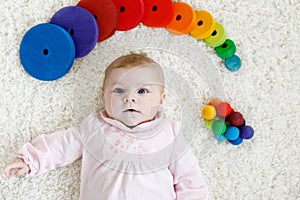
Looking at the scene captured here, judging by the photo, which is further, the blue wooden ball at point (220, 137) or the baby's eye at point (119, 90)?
the blue wooden ball at point (220, 137)

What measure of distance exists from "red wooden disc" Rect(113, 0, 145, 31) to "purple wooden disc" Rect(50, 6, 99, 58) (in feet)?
0.27

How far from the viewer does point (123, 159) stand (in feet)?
3.49

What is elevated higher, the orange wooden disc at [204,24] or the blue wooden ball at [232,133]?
the orange wooden disc at [204,24]

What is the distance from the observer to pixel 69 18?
1.08m

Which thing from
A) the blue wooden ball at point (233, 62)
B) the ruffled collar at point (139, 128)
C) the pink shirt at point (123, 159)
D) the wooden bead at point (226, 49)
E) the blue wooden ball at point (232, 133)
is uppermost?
the wooden bead at point (226, 49)

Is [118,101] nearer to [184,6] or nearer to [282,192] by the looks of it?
[184,6]

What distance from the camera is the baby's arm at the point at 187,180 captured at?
1099 mm

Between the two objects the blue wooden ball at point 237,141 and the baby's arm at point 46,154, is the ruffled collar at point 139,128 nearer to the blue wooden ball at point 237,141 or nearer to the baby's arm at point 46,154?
the baby's arm at point 46,154

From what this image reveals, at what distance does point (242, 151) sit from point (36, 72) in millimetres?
575

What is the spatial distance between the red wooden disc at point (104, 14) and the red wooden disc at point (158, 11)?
0.10 metres

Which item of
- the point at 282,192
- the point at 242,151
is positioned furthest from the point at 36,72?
the point at 282,192

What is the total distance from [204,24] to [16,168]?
1.94 feet

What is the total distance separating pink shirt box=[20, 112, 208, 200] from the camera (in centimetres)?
104

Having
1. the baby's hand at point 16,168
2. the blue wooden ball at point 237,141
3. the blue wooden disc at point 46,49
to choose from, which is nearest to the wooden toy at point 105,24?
the blue wooden disc at point 46,49
